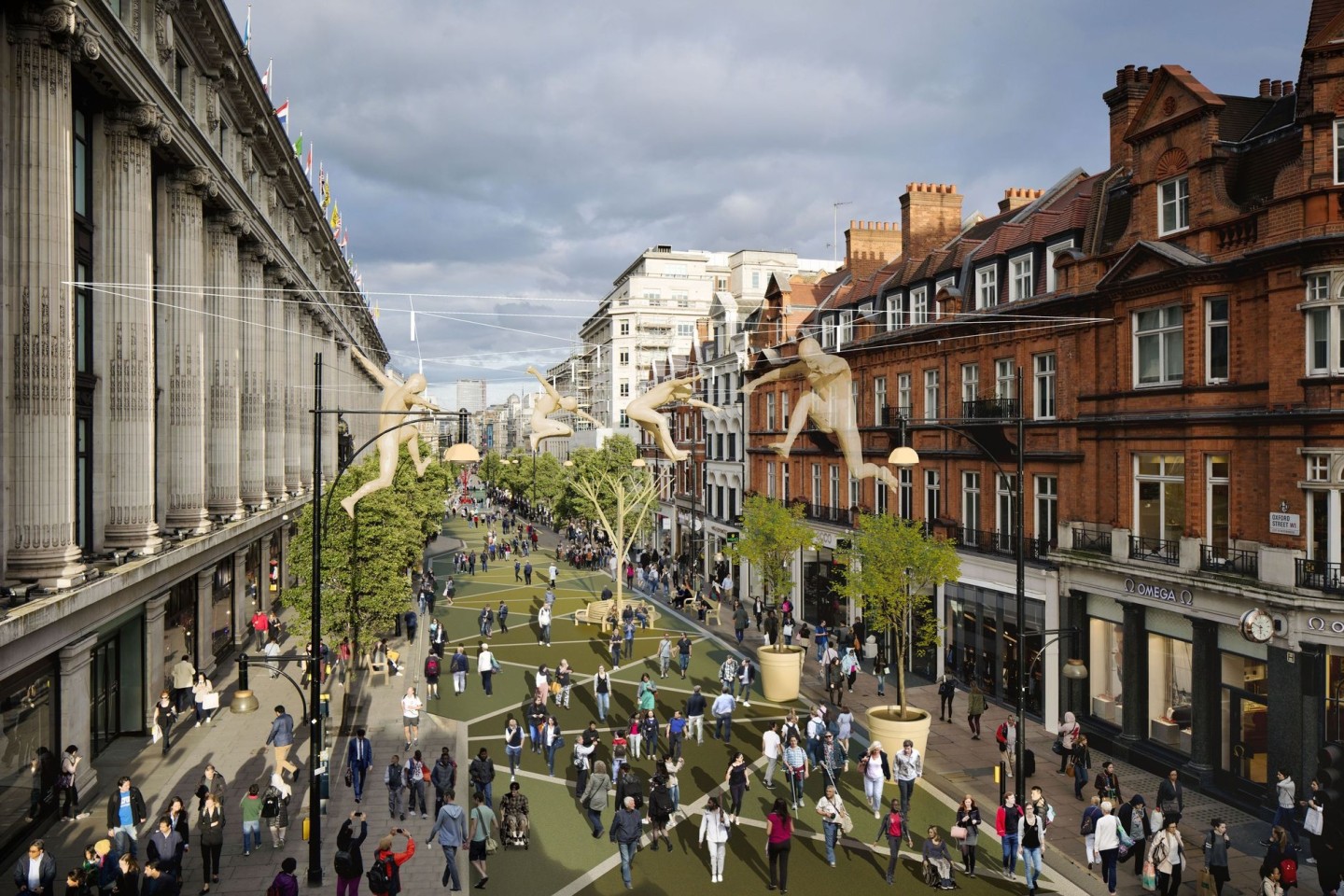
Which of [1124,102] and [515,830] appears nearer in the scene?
[515,830]

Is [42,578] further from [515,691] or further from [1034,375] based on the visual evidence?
[1034,375]

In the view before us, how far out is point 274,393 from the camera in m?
46.2

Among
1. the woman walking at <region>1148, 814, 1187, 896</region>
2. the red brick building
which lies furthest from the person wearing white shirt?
the woman walking at <region>1148, 814, 1187, 896</region>

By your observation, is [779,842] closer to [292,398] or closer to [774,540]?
[774,540]

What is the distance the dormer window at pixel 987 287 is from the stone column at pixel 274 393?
33.1m

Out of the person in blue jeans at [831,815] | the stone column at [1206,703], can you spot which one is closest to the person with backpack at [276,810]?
the person in blue jeans at [831,815]

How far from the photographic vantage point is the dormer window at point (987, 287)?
1261 inches

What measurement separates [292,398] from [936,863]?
1787 inches

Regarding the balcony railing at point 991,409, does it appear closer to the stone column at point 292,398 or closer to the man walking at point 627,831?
the man walking at point 627,831

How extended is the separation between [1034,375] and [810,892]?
764 inches

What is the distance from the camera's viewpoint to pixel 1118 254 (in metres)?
26.1

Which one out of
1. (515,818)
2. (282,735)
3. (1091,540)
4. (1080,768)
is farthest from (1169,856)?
(282,735)

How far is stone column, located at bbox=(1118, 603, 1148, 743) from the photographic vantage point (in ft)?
80.5

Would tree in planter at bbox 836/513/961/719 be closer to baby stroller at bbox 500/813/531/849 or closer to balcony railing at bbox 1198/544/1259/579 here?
balcony railing at bbox 1198/544/1259/579
